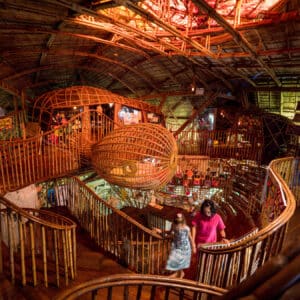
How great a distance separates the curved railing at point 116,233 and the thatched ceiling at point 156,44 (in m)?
4.71

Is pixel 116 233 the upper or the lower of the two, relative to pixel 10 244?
lower

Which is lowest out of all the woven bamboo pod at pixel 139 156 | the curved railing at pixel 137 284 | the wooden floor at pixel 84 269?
the wooden floor at pixel 84 269

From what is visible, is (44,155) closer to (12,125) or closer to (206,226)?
(206,226)

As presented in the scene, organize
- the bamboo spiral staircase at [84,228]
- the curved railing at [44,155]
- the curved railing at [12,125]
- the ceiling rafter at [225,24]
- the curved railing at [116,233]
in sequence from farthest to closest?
the curved railing at [12,125] < the curved railing at [44,155] < the curved railing at [116,233] < the ceiling rafter at [225,24] < the bamboo spiral staircase at [84,228]

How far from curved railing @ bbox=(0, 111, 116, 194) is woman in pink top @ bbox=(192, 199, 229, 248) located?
455cm

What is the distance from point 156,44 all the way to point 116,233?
7.51 meters

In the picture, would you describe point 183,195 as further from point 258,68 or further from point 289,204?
point 289,204

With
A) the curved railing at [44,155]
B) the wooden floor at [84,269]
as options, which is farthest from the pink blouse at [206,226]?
the curved railing at [44,155]

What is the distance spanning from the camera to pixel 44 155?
6.58 meters

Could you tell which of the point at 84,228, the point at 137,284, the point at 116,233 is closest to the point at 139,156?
the point at 116,233

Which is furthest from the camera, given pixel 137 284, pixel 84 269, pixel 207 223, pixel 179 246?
pixel 84 269

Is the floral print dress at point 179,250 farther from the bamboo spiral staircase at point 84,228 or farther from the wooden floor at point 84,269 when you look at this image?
the wooden floor at point 84,269

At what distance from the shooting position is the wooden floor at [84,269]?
3154mm

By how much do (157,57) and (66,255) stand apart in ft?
33.2
